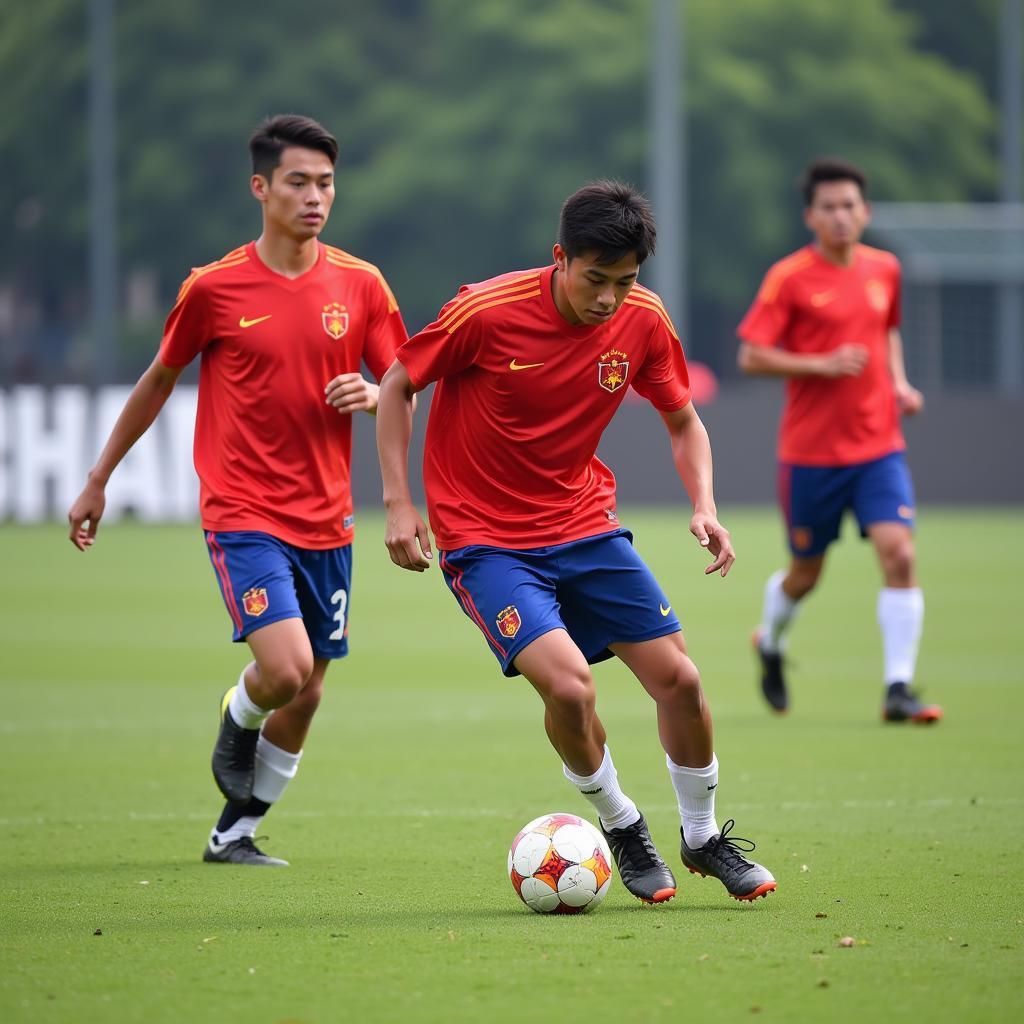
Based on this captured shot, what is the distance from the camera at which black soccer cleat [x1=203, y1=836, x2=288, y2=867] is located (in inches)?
266

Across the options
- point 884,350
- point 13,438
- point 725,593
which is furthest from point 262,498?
point 13,438

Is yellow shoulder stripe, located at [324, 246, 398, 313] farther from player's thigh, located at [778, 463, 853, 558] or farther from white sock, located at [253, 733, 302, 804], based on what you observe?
player's thigh, located at [778, 463, 853, 558]

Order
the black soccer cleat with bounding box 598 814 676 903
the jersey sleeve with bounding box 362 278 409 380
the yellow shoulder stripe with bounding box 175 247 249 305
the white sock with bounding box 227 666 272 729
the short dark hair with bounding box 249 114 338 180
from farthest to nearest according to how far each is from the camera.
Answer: the jersey sleeve with bounding box 362 278 409 380 → the short dark hair with bounding box 249 114 338 180 → the yellow shoulder stripe with bounding box 175 247 249 305 → the white sock with bounding box 227 666 272 729 → the black soccer cleat with bounding box 598 814 676 903

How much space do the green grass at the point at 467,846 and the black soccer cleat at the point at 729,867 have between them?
76 millimetres

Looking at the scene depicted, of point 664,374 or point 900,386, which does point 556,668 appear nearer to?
point 664,374

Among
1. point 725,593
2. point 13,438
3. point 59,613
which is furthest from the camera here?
point 13,438

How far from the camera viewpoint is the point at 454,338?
6074 millimetres

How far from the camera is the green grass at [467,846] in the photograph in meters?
4.87

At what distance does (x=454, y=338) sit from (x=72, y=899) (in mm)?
2008

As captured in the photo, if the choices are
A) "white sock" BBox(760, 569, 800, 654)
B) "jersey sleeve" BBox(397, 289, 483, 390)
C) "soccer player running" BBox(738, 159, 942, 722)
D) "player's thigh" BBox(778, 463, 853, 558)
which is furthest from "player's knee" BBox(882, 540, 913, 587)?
"jersey sleeve" BBox(397, 289, 483, 390)

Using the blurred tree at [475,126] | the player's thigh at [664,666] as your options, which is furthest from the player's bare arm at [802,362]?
the blurred tree at [475,126]

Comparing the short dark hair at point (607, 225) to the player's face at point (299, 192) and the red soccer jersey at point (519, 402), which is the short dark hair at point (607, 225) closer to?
the red soccer jersey at point (519, 402)

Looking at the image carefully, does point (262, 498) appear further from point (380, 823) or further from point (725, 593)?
point (725, 593)

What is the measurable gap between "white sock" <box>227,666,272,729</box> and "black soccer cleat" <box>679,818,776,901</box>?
1528 millimetres
